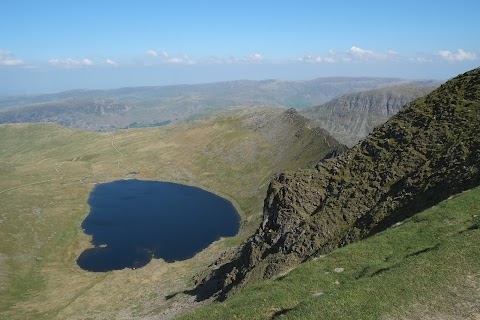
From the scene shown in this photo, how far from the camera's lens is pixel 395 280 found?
31281mm

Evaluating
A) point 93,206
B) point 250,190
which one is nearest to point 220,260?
point 250,190

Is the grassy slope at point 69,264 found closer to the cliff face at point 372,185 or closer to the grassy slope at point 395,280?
the cliff face at point 372,185

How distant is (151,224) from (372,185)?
100 meters

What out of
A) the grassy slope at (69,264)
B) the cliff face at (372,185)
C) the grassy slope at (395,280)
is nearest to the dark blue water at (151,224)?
the grassy slope at (69,264)

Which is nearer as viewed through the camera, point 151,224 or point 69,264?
point 69,264

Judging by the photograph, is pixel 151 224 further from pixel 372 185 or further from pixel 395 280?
pixel 395 280

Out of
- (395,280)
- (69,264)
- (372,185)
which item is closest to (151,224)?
(69,264)

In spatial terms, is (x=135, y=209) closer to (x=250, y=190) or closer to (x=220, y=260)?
(x=250, y=190)

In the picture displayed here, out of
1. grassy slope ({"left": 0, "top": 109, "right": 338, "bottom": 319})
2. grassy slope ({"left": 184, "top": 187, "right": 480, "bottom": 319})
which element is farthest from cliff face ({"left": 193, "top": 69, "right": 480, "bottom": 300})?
grassy slope ({"left": 0, "top": 109, "right": 338, "bottom": 319})

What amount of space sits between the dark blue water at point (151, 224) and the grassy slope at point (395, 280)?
8048cm

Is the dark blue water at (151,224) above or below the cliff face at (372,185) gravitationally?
below

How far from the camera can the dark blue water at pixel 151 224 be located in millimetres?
118125

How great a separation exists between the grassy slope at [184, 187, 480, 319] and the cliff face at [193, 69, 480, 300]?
10.0m

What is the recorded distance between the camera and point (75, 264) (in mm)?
114188
